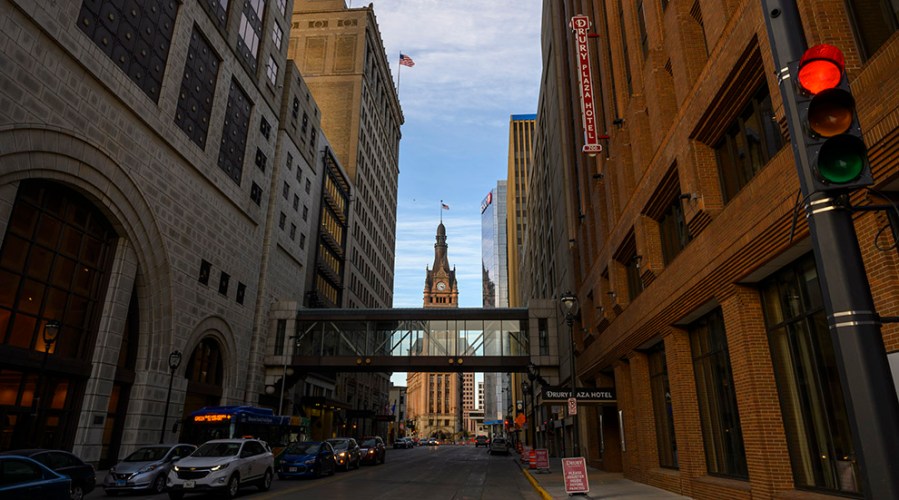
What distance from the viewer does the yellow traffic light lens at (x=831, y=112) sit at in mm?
3867

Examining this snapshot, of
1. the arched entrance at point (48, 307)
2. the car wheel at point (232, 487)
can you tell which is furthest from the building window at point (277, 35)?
the car wheel at point (232, 487)

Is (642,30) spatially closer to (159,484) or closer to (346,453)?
(159,484)

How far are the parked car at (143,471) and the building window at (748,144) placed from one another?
19582 millimetres

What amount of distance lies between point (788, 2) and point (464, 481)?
23.2 m

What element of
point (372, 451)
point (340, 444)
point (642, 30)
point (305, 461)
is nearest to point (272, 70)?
point (340, 444)

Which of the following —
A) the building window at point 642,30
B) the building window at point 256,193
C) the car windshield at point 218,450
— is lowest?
the car windshield at point 218,450

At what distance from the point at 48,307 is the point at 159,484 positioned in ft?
34.5

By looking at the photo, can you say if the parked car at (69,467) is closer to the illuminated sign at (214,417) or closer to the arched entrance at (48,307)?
the arched entrance at (48,307)

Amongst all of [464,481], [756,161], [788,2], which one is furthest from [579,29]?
[788,2]

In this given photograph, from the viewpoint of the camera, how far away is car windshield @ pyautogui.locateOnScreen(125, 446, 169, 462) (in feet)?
60.0

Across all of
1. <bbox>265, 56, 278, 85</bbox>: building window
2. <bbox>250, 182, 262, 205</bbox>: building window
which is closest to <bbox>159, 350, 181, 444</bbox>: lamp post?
<bbox>250, 182, 262, 205</bbox>: building window

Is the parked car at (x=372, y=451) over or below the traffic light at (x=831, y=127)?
below

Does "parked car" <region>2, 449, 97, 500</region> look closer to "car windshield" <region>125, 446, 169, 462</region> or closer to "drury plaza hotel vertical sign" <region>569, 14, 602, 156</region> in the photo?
"car windshield" <region>125, 446, 169, 462</region>

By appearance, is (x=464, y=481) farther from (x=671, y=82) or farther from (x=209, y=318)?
(x=209, y=318)
